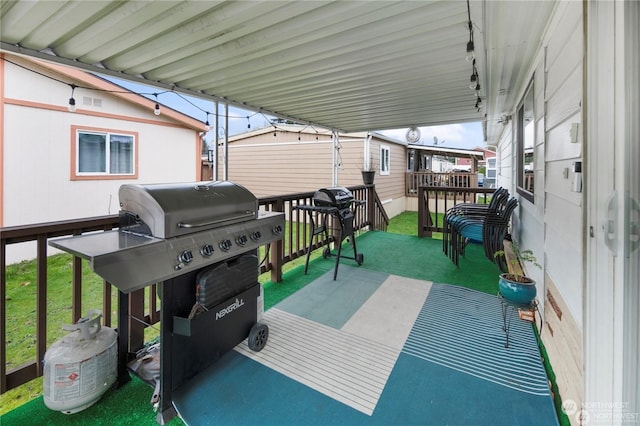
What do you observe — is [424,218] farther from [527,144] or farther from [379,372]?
[379,372]

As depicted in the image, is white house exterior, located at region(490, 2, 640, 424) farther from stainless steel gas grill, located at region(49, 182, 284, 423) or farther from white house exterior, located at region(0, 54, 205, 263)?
white house exterior, located at region(0, 54, 205, 263)

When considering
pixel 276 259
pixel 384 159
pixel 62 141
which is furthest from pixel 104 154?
pixel 384 159

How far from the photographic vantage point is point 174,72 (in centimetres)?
320

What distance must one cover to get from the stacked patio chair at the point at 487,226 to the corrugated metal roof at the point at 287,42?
151 cm

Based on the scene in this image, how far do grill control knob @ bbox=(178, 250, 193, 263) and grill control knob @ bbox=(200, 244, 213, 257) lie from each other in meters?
0.08

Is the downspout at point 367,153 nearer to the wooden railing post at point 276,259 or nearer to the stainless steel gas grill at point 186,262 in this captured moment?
the wooden railing post at point 276,259

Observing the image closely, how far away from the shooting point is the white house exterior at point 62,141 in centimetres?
487

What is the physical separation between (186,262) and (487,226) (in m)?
3.34

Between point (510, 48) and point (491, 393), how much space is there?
2.77m

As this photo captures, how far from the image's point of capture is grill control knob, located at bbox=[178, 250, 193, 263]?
1528 mm

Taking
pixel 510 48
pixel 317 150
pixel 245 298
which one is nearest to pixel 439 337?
pixel 245 298

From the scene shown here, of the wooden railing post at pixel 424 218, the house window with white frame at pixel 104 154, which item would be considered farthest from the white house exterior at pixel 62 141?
Result: the wooden railing post at pixel 424 218

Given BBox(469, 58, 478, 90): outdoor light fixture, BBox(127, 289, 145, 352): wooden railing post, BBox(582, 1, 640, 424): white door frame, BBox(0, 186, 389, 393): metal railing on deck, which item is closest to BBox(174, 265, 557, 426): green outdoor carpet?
BBox(127, 289, 145, 352): wooden railing post

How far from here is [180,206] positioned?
1584 millimetres
